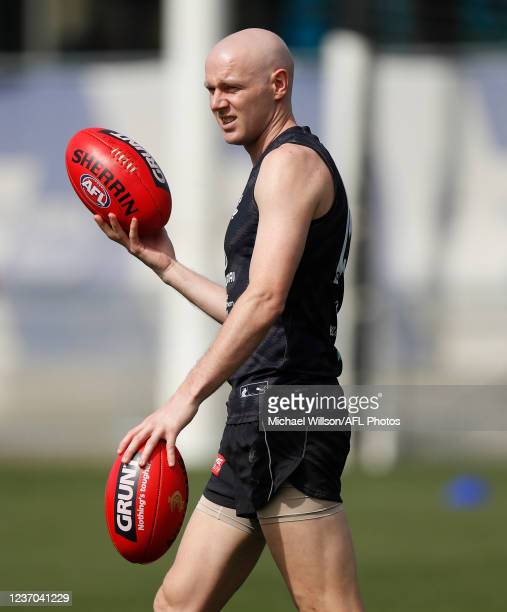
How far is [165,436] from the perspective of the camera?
12.5ft

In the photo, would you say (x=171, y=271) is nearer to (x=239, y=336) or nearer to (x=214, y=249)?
(x=239, y=336)

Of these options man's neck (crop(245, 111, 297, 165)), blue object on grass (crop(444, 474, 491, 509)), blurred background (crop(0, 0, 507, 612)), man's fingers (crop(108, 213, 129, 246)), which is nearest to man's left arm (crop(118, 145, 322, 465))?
man's neck (crop(245, 111, 297, 165))

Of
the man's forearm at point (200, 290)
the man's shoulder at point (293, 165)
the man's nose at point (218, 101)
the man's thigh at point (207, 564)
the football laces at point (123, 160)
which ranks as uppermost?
the man's nose at point (218, 101)

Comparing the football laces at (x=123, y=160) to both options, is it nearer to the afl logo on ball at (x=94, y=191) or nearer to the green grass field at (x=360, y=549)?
the afl logo on ball at (x=94, y=191)

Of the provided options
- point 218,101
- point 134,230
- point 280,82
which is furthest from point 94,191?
point 280,82

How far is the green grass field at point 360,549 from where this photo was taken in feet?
22.7

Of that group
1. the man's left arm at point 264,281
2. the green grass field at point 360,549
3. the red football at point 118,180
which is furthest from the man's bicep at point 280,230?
the green grass field at point 360,549

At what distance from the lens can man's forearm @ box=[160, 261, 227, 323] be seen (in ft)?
15.0

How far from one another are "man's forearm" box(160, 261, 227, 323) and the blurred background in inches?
258

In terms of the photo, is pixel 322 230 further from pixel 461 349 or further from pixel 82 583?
pixel 461 349

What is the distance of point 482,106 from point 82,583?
7.16 metres

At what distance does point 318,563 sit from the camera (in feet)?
12.5

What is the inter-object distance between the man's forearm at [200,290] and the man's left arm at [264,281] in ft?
2.57

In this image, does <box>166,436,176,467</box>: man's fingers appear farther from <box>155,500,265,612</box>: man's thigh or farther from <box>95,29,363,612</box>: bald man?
<box>155,500,265,612</box>: man's thigh
